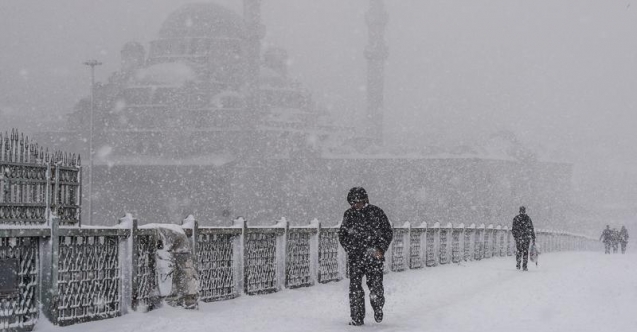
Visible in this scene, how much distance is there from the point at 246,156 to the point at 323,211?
9394 millimetres

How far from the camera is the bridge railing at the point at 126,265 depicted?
8.23 m

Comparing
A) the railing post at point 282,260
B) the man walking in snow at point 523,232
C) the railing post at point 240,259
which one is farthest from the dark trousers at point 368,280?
the man walking in snow at point 523,232

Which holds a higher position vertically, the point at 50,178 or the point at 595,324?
the point at 50,178

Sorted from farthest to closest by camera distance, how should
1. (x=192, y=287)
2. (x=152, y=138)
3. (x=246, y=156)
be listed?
(x=152, y=138) → (x=246, y=156) → (x=192, y=287)

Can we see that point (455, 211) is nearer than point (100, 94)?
Yes

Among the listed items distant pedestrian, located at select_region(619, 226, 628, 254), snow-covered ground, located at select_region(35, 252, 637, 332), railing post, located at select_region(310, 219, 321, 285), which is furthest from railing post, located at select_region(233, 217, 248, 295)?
distant pedestrian, located at select_region(619, 226, 628, 254)

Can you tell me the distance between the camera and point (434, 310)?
10.9 m

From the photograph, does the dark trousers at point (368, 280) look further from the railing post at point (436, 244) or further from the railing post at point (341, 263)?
the railing post at point (436, 244)

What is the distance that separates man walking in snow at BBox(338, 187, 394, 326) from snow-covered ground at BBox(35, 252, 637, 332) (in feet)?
0.83

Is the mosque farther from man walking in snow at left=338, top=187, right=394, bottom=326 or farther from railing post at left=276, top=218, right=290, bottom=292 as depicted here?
man walking in snow at left=338, top=187, right=394, bottom=326

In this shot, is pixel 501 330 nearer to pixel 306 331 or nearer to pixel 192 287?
pixel 306 331

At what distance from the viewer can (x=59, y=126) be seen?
101375mm

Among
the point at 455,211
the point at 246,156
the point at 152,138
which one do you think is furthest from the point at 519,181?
the point at 152,138

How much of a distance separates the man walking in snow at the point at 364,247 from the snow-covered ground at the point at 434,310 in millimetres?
254
